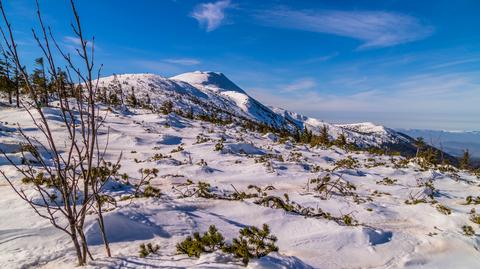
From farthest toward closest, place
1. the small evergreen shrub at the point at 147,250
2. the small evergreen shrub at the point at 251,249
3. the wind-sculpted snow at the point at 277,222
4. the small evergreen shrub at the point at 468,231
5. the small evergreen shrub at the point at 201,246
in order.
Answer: the small evergreen shrub at the point at 468,231 < the wind-sculpted snow at the point at 277,222 < the small evergreen shrub at the point at 147,250 < the small evergreen shrub at the point at 201,246 < the small evergreen shrub at the point at 251,249

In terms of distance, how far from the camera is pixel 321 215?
28.7ft

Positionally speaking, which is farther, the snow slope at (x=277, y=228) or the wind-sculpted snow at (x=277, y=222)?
the wind-sculpted snow at (x=277, y=222)

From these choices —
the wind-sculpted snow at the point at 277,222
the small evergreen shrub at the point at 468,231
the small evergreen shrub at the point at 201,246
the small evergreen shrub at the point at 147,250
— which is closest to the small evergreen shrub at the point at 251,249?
the wind-sculpted snow at the point at 277,222

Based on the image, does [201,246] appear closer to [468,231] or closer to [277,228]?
[277,228]

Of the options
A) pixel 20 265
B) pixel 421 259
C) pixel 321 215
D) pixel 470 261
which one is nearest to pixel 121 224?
pixel 20 265

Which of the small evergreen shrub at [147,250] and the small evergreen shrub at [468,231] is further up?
the small evergreen shrub at [147,250]

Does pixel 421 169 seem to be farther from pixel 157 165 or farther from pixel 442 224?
pixel 157 165

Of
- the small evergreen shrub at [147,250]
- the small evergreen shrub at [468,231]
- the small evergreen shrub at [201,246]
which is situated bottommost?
the small evergreen shrub at [468,231]

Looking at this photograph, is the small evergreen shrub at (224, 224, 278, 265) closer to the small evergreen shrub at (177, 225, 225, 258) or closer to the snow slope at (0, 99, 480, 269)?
the snow slope at (0, 99, 480, 269)

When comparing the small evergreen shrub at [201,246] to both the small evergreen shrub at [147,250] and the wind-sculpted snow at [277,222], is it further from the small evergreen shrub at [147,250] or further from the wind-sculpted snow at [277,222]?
the small evergreen shrub at [147,250]

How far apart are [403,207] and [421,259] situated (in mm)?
4996

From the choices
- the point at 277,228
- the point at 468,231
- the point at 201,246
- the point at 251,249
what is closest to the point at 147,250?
the point at 201,246

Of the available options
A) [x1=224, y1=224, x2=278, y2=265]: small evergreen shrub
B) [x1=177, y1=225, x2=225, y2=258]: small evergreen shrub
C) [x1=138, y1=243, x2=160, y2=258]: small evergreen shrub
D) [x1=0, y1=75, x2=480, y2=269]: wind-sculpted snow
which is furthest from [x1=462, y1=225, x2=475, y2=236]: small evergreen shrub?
[x1=138, y1=243, x2=160, y2=258]: small evergreen shrub

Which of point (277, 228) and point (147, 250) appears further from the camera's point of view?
point (277, 228)
